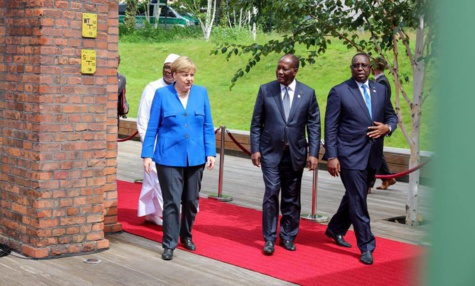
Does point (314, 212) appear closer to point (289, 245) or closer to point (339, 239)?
point (339, 239)

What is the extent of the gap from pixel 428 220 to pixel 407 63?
24.1 meters

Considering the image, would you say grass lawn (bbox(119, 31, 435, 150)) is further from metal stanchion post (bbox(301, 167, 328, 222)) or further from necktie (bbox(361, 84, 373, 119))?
necktie (bbox(361, 84, 373, 119))

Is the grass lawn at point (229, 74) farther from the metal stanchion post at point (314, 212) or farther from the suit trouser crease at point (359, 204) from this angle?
the suit trouser crease at point (359, 204)

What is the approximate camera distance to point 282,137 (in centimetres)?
734

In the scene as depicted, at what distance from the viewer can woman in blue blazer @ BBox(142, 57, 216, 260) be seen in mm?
6992

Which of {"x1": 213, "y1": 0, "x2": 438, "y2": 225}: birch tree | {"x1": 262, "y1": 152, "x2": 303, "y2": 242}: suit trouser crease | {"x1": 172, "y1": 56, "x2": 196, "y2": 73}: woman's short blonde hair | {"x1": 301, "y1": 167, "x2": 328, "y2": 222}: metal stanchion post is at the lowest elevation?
{"x1": 301, "y1": 167, "x2": 328, "y2": 222}: metal stanchion post

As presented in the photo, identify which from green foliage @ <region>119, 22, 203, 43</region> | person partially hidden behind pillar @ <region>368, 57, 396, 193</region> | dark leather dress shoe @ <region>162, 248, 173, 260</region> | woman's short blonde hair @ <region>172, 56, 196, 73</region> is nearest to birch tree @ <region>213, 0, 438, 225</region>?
person partially hidden behind pillar @ <region>368, 57, 396, 193</region>

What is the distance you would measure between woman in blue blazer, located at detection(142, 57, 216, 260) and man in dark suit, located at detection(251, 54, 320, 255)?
0.55 m

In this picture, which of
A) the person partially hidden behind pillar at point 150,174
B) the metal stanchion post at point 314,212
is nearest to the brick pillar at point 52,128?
the person partially hidden behind pillar at point 150,174

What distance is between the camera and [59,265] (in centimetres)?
673

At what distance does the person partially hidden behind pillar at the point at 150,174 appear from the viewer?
8258mm

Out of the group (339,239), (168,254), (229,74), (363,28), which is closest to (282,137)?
(339,239)

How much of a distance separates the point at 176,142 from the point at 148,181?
1.51m

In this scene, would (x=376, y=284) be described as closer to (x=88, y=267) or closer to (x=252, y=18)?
(x=88, y=267)
